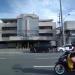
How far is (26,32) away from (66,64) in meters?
66.0

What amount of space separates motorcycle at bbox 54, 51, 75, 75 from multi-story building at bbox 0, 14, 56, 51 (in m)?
63.9

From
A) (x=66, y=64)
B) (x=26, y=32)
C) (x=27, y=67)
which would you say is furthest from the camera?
(x=26, y=32)

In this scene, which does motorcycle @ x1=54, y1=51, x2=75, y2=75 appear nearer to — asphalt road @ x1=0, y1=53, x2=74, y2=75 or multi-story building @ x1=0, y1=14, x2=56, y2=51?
asphalt road @ x1=0, y1=53, x2=74, y2=75

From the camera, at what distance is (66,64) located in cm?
1281

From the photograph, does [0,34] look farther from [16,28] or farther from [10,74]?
[10,74]

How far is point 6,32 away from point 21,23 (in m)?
6.62

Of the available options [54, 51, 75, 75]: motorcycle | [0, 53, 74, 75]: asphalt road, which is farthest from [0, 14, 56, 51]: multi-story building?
[54, 51, 75, 75]: motorcycle

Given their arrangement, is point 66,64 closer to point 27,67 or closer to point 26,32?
point 27,67

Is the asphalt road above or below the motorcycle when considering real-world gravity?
below

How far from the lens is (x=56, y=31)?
8138 centimetres

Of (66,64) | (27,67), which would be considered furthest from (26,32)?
(66,64)

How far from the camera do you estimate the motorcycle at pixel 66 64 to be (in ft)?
41.3

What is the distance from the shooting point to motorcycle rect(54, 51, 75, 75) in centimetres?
1259

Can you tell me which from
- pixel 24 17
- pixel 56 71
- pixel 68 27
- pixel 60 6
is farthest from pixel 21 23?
pixel 56 71
